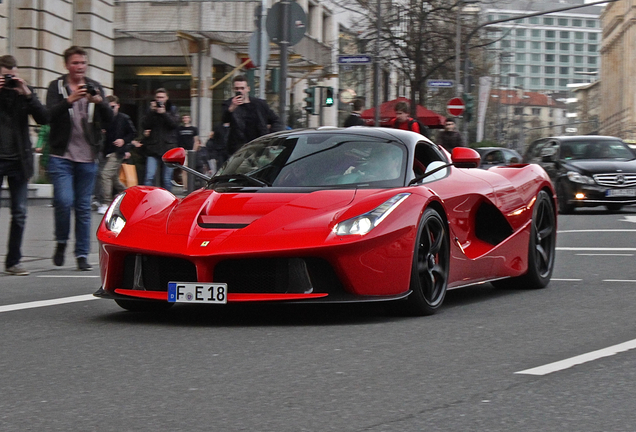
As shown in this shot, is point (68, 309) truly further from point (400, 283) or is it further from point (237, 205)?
point (400, 283)

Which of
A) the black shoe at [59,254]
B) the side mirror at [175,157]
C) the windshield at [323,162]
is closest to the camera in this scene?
the windshield at [323,162]

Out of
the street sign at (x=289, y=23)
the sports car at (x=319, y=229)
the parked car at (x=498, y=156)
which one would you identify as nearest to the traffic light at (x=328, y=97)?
the parked car at (x=498, y=156)

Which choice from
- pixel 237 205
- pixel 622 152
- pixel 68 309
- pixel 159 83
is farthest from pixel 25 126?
pixel 159 83

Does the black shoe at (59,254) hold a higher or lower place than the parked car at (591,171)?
lower

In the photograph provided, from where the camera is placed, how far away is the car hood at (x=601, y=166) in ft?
64.8

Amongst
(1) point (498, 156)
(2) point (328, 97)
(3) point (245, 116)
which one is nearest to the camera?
(3) point (245, 116)

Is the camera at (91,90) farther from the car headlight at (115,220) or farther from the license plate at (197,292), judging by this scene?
the license plate at (197,292)

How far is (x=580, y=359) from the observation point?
17.0ft

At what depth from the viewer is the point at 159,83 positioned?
35156mm

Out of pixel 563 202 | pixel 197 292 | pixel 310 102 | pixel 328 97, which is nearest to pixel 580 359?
pixel 197 292

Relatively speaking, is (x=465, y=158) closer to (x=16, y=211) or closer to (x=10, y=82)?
(x=10, y=82)

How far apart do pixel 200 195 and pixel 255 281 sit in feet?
3.27

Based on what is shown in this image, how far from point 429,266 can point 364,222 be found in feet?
2.27

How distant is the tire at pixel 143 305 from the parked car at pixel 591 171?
45.0 ft
